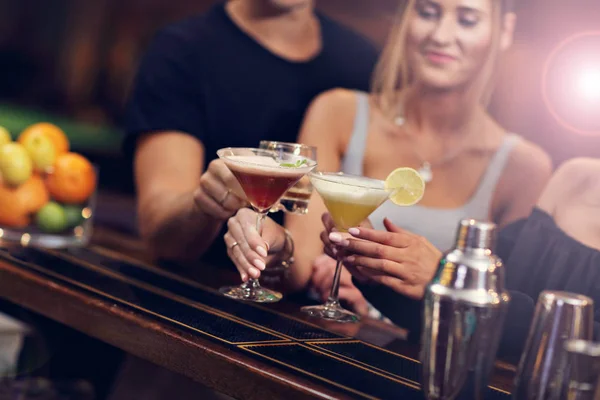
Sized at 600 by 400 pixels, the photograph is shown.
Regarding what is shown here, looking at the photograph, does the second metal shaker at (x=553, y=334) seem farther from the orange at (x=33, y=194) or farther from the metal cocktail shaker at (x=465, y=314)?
the orange at (x=33, y=194)

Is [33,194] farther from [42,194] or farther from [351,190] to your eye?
[351,190]

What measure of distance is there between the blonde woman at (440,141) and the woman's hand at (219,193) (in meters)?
0.15

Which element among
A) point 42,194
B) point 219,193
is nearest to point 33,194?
point 42,194

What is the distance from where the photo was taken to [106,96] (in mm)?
5727

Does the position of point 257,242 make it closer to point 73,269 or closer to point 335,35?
point 73,269

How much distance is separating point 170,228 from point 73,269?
44 cm

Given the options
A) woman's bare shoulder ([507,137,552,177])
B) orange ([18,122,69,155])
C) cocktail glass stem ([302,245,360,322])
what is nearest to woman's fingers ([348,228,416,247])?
cocktail glass stem ([302,245,360,322])

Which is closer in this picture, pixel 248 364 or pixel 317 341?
pixel 248 364

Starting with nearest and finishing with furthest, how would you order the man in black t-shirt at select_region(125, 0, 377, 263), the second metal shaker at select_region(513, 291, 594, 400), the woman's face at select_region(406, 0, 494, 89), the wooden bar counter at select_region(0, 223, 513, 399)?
the second metal shaker at select_region(513, 291, 594, 400) < the wooden bar counter at select_region(0, 223, 513, 399) < the woman's face at select_region(406, 0, 494, 89) < the man in black t-shirt at select_region(125, 0, 377, 263)

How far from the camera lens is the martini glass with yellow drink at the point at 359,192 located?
1693 millimetres

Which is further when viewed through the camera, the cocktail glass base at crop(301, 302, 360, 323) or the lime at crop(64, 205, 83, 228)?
the lime at crop(64, 205, 83, 228)

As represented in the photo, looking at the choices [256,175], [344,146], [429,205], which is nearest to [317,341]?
[256,175]

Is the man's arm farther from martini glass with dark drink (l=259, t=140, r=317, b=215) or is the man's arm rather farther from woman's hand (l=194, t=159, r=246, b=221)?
martini glass with dark drink (l=259, t=140, r=317, b=215)

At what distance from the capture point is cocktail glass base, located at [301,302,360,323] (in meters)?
1.86
